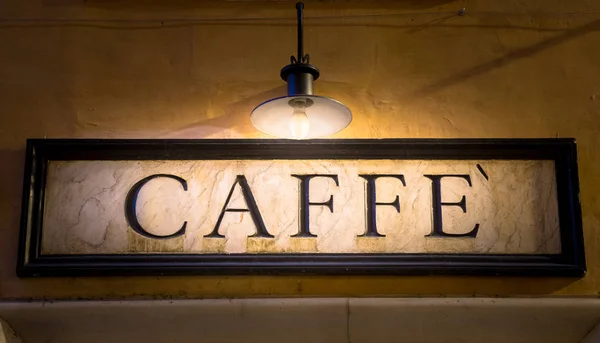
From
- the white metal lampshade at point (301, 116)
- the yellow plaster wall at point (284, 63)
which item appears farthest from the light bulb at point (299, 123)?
the yellow plaster wall at point (284, 63)

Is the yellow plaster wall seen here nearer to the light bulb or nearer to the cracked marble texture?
the cracked marble texture

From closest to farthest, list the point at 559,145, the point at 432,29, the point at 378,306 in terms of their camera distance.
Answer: the point at 378,306
the point at 559,145
the point at 432,29

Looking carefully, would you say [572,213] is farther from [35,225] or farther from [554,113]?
[35,225]

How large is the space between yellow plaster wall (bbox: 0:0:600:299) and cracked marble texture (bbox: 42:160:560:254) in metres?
0.20

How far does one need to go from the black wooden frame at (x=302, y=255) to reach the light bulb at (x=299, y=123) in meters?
0.31

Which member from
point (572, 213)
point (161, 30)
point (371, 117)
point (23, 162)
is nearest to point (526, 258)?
point (572, 213)

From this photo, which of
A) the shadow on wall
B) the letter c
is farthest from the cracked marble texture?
the shadow on wall

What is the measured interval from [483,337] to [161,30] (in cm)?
240

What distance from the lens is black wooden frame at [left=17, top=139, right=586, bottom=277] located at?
3.44 meters

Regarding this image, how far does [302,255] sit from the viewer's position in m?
3.47

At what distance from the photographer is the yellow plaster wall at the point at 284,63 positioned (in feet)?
12.1

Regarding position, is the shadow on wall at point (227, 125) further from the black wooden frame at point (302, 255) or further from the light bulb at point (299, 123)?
the light bulb at point (299, 123)

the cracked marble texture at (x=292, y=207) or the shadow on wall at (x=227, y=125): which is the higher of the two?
the shadow on wall at (x=227, y=125)

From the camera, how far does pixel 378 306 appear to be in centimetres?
337
